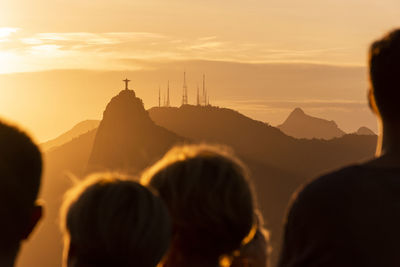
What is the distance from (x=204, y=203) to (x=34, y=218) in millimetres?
937

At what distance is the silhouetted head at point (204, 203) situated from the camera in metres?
4.14

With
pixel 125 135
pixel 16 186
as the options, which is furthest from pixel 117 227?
pixel 125 135

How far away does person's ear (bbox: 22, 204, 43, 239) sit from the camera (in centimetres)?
352

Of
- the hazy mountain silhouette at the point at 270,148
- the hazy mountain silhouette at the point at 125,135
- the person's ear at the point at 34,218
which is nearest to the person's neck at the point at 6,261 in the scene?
the person's ear at the point at 34,218

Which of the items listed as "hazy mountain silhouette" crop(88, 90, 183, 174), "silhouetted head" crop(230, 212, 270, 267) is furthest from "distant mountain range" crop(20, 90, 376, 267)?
"silhouetted head" crop(230, 212, 270, 267)

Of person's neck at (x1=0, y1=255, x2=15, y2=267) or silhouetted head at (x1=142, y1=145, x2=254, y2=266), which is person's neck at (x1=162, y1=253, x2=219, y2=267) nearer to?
silhouetted head at (x1=142, y1=145, x2=254, y2=266)

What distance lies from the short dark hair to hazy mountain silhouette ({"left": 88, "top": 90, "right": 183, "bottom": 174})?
395 ft

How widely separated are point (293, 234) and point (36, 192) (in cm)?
130

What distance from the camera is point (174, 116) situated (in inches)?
7461

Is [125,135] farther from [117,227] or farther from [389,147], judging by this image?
[117,227]

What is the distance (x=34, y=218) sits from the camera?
11.6ft

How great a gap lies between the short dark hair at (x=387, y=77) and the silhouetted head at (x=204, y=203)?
30.4 inches

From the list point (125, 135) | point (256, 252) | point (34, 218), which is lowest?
point (125, 135)

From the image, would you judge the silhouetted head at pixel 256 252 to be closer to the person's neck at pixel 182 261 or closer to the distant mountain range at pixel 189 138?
the person's neck at pixel 182 261
